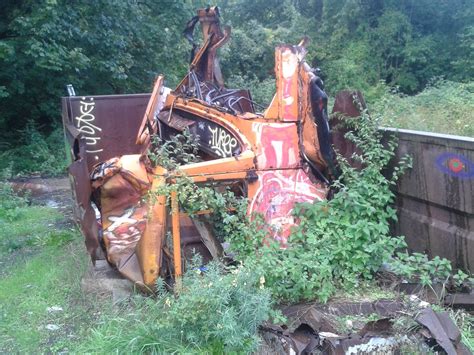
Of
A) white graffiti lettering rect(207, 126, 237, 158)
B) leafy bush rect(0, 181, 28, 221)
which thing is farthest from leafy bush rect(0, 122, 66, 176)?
white graffiti lettering rect(207, 126, 237, 158)

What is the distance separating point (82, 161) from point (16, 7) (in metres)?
10.8

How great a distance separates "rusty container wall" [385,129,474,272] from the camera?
3479mm

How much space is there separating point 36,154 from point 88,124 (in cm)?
784

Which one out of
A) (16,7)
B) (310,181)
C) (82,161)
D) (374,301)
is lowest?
(374,301)

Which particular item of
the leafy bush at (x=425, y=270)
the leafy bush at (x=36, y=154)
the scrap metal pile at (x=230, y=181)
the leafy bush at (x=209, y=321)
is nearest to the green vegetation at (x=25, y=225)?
the scrap metal pile at (x=230, y=181)

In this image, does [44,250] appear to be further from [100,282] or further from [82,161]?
[82,161]

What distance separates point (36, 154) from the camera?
47.4 feet

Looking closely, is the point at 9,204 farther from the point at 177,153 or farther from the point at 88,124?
the point at 177,153

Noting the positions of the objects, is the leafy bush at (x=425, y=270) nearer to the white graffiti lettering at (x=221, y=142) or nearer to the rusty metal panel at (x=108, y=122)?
the white graffiti lettering at (x=221, y=142)

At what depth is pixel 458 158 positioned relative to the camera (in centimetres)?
351

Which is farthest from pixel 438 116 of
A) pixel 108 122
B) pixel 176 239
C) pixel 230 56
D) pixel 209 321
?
pixel 230 56

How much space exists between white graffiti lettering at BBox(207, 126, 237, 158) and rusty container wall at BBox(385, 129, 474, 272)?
1.26 metres

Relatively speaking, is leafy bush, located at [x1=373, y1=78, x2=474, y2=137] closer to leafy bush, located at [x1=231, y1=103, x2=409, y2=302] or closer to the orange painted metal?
leafy bush, located at [x1=231, y1=103, x2=409, y2=302]

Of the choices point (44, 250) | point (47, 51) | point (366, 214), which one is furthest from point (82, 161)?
point (47, 51)
